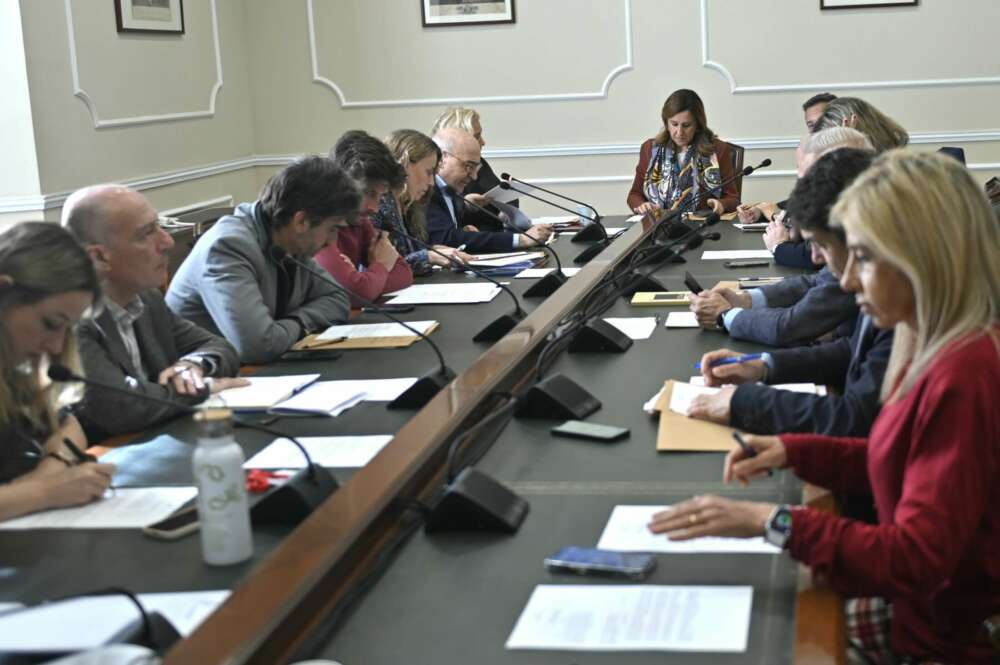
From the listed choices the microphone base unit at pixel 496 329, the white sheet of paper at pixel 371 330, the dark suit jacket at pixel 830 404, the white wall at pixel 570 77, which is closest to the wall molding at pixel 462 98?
the white wall at pixel 570 77

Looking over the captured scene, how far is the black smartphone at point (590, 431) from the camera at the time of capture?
2104 mm

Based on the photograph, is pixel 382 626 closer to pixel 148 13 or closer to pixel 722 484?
pixel 722 484

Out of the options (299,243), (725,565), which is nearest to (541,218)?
(299,243)

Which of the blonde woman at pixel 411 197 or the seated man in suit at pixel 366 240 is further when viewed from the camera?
the blonde woman at pixel 411 197

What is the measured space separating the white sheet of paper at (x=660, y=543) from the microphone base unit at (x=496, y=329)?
134cm

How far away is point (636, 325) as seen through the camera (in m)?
3.11

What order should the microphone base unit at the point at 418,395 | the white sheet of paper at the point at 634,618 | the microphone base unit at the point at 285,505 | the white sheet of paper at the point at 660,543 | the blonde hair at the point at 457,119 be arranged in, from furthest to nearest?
the blonde hair at the point at 457,119
the microphone base unit at the point at 418,395
the microphone base unit at the point at 285,505
the white sheet of paper at the point at 660,543
the white sheet of paper at the point at 634,618

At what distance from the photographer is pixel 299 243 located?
3225 millimetres

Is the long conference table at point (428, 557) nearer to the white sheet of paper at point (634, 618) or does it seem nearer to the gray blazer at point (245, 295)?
the white sheet of paper at point (634, 618)

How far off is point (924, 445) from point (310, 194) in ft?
6.51

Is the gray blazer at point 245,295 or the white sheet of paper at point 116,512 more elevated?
the gray blazer at point 245,295

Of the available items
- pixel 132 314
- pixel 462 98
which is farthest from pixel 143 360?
pixel 462 98

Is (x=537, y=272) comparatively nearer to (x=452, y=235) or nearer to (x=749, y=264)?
(x=749, y=264)

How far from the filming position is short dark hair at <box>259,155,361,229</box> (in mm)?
3133
